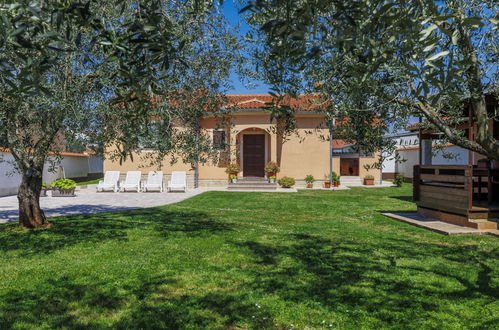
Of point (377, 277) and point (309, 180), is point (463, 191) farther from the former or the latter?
point (309, 180)

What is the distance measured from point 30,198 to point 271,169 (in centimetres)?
1554

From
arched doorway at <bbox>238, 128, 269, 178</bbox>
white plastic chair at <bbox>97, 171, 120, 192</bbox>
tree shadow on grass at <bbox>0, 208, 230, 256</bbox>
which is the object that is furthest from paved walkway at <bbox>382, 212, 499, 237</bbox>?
white plastic chair at <bbox>97, 171, 120, 192</bbox>

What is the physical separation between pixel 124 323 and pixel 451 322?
3.63m

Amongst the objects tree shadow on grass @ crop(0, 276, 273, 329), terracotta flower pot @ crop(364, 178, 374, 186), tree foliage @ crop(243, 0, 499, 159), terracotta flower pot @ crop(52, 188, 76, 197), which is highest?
tree foliage @ crop(243, 0, 499, 159)

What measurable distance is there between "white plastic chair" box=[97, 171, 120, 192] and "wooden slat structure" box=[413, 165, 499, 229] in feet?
52.6

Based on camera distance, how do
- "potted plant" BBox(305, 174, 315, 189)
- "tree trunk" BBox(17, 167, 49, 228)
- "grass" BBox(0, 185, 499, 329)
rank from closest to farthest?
1. "grass" BBox(0, 185, 499, 329)
2. "tree trunk" BBox(17, 167, 49, 228)
3. "potted plant" BBox(305, 174, 315, 189)

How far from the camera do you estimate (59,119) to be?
25.4 feet

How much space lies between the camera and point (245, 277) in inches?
227

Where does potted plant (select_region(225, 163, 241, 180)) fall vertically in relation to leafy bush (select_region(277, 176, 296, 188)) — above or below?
above

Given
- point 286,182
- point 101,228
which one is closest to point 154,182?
point 286,182

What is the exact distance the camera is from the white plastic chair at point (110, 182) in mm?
21328

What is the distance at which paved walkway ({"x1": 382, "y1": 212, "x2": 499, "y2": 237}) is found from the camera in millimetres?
9241

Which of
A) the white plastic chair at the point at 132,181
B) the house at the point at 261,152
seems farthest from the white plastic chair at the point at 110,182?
the house at the point at 261,152

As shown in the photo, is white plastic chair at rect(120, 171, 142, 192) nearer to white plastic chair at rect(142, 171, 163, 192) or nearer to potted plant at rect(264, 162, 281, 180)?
white plastic chair at rect(142, 171, 163, 192)
